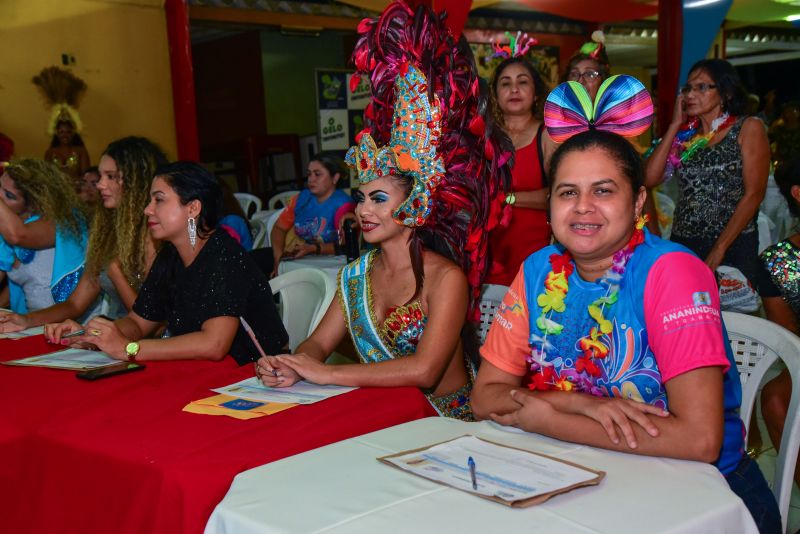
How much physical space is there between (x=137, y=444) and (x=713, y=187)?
2.90m

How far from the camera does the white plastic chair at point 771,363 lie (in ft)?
6.29

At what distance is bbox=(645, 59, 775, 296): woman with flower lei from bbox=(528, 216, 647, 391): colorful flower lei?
1.90 meters

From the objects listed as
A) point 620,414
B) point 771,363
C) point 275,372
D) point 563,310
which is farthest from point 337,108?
point 620,414

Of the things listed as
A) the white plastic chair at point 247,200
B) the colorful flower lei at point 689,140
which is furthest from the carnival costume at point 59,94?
the colorful flower lei at point 689,140

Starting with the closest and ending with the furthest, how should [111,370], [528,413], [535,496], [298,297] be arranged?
[535,496] < [528,413] < [111,370] < [298,297]

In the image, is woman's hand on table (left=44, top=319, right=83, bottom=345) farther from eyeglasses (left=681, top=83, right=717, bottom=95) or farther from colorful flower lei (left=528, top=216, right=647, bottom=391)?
eyeglasses (left=681, top=83, right=717, bottom=95)

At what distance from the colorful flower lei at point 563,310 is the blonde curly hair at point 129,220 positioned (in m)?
1.93

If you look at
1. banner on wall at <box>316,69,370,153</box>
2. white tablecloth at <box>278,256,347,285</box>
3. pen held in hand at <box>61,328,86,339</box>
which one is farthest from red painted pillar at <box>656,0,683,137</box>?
pen held in hand at <box>61,328,86,339</box>

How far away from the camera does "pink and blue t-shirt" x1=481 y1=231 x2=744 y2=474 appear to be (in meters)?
1.64

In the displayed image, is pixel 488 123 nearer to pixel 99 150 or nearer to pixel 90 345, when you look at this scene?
pixel 90 345

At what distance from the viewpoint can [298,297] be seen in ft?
11.1

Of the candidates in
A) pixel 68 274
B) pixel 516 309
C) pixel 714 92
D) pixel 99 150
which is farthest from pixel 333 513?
pixel 99 150

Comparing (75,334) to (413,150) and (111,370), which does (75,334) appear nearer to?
(111,370)

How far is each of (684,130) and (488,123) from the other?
1774 millimetres
